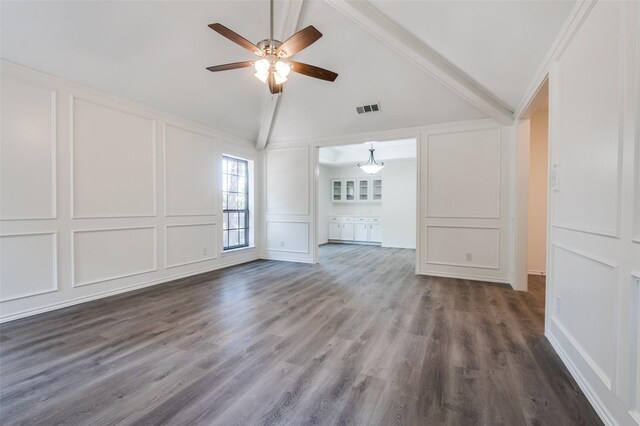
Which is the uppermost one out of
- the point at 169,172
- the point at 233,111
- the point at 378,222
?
the point at 233,111

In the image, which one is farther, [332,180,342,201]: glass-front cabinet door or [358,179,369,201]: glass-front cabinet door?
[332,180,342,201]: glass-front cabinet door

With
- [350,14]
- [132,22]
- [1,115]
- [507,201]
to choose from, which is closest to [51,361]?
[1,115]

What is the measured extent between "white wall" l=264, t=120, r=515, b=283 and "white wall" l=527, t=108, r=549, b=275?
99 cm

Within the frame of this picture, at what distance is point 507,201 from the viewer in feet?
13.8

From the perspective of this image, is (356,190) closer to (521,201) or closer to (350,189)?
(350,189)

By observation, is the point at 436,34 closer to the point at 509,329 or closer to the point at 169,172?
the point at 509,329

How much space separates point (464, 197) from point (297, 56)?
3.31 meters

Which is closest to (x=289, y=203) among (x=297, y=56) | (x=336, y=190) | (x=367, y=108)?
(x=367, y=108)

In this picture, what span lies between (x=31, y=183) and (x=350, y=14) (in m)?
3.77

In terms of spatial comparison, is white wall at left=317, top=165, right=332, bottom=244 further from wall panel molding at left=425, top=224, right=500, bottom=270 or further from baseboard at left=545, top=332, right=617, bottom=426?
baseboard at left=545, top=332, right=617, bottom=426

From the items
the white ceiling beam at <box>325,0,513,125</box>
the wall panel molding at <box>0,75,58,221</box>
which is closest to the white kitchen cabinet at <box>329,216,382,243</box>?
the white ceiling beam at <box>325,0,513,125</box>

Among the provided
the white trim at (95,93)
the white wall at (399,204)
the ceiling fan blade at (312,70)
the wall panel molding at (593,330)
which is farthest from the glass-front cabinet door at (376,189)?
the wall panel molding at (593,330)

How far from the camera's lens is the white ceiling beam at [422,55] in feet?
9.37

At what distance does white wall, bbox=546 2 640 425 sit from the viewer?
1307 millimetres
